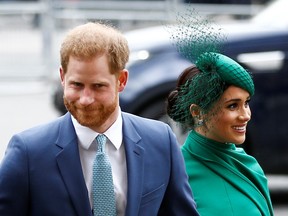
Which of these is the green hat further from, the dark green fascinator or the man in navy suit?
the man in navy suit

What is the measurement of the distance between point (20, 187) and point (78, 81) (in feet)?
1.25

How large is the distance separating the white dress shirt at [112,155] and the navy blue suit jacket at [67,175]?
0.03 m

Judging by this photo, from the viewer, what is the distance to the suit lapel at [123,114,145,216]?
3162 mm

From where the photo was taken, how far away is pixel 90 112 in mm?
3094

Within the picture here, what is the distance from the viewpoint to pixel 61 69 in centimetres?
317

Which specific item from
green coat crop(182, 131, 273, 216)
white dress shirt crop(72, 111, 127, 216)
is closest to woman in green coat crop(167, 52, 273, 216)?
green coat crop(182, 131, 273, 216)

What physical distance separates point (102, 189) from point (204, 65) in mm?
910

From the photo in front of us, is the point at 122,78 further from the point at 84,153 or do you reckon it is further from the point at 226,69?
the point at 226,69

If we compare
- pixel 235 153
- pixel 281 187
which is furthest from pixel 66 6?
pixel 235 153

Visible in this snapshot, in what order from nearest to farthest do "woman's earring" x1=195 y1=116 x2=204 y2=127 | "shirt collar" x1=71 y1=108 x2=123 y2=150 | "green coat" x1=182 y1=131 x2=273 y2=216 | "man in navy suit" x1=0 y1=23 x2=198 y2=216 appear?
"man in navy suit" x1=0 y1=23 x2=198 y2=216, "shirt collar" x1=71 y1=108 x2=123 y2=150, "green coat" x1=182 y1=131 x2=273 y2=216, "woman's earring" x1=195 y1=116 x2=204 y2=127

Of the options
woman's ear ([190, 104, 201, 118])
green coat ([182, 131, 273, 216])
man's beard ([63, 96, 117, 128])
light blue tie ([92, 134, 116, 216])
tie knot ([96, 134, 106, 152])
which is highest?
man's beard ([63, 96, 117, 128])

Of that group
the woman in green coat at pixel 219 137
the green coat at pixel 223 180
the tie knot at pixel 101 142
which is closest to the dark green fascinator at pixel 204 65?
the woman in green coat at pixel 219 137

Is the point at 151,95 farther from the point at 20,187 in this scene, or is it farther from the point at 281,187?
the point at 20,187

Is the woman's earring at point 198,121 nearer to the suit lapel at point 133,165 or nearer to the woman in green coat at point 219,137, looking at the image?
the woman in green coat at point 219,137
